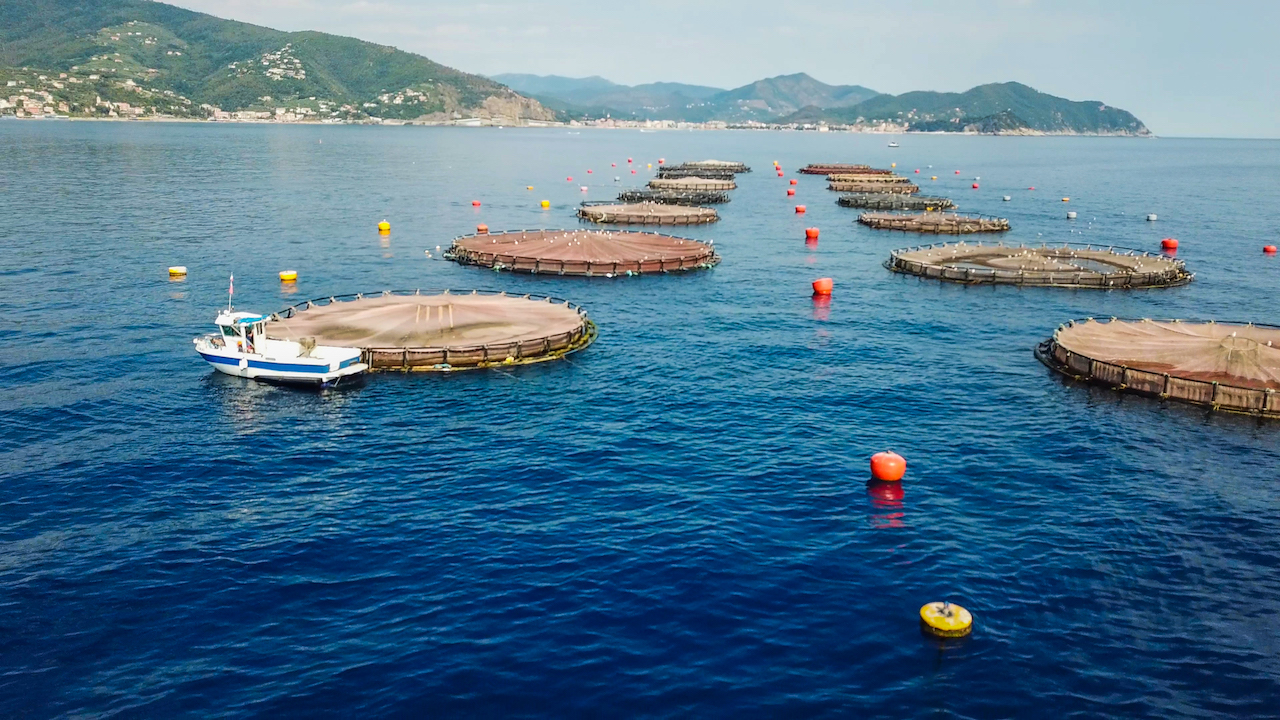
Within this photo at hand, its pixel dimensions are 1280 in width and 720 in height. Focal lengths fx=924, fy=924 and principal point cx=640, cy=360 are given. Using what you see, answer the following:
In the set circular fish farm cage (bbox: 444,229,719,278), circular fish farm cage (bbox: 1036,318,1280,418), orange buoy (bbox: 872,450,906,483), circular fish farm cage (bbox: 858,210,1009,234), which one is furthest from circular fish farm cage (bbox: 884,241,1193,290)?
orange buoy (bbox: 872,450,906,483)

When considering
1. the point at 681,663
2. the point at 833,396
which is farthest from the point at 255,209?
the point at 681,663

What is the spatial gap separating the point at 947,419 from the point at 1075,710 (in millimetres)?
37481

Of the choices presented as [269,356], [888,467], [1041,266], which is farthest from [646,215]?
[888,467]

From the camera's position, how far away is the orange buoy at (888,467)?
60.0m

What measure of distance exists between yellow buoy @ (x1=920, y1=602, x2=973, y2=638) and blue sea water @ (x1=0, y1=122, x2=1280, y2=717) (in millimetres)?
743

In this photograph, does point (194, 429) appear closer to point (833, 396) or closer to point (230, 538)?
point (230, 538)

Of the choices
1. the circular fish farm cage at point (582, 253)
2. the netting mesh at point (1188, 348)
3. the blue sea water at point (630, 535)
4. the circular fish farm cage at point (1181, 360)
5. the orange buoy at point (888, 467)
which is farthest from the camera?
the circular fish farm cage at point (582, 253)

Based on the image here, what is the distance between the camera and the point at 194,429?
227ft

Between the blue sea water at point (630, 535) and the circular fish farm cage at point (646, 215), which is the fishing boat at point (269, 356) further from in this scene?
the circular fish farm cage at point (646, 215)

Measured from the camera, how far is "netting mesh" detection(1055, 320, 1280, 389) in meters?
77.3

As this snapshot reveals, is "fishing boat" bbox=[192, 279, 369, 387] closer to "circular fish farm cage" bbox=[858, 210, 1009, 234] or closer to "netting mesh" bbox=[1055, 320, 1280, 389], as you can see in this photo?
"netting mesh" bbox=[1055, 320, 1280, 389]

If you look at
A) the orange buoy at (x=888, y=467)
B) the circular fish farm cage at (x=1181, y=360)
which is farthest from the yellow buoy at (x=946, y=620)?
the circular fish farm cage at (x=1181, y=360)

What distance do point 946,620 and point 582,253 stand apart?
98691 mm

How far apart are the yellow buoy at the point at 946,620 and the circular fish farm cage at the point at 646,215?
144 m
